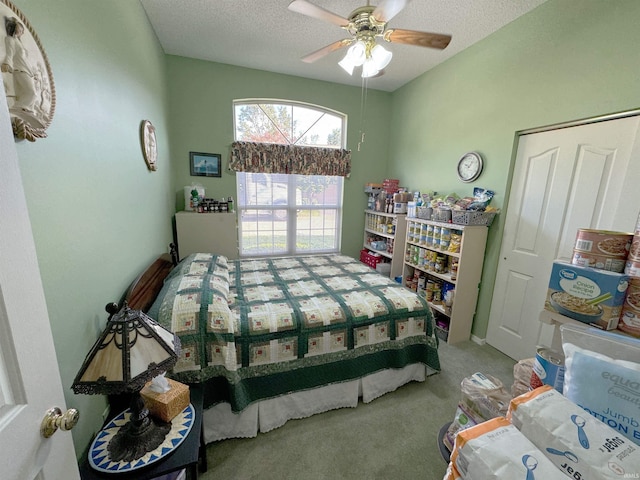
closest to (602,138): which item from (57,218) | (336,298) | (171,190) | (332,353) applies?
(336,298)

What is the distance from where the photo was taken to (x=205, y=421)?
1.54 m

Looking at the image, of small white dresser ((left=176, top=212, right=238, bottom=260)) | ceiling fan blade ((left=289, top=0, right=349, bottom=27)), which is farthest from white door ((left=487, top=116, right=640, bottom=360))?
small white dresser ((left=176, top=212, right=238, bottom=260))

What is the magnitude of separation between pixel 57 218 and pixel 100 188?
43 centimetres

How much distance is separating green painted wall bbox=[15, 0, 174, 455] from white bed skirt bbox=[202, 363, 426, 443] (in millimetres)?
615

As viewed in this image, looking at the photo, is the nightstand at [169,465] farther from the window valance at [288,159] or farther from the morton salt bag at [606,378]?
the window valance at [288,159]

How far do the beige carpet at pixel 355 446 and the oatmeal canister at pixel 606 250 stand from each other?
4.35 ft

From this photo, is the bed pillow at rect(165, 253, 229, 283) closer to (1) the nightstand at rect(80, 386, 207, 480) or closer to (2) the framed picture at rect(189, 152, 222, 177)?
(1) the nightstand at rect(80, 386, 207, 480)

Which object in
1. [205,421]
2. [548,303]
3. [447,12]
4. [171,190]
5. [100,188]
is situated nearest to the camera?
[548,303]

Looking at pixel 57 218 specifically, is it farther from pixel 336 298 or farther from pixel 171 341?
pixel 336 298

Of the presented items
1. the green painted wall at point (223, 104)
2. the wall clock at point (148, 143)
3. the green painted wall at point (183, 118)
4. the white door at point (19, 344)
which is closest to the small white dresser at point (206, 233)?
the green painted wall at point (183, 118)

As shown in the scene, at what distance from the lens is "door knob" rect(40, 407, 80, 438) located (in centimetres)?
58

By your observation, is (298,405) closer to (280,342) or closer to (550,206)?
(280,342)

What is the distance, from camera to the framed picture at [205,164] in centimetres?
330

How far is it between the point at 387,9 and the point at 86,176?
179 cm
